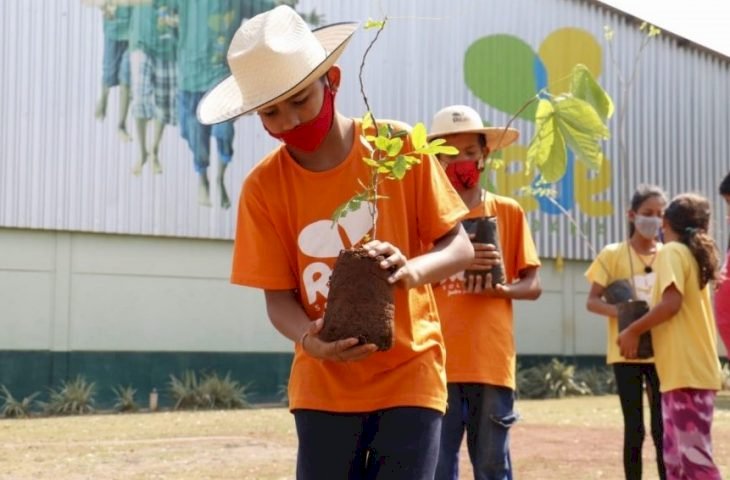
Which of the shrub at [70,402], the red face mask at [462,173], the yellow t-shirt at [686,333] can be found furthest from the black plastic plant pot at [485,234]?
the shrub at [70,402]

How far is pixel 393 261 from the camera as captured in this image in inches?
143

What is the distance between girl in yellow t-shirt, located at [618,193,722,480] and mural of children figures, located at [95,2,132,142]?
47.1ft

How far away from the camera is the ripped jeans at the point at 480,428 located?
5934mm

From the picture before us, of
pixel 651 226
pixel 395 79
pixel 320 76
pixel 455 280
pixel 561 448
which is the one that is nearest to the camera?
pixel 320 76

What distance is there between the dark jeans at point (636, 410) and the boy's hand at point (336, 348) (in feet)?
14.6

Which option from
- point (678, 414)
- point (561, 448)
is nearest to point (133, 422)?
point (561, 448)

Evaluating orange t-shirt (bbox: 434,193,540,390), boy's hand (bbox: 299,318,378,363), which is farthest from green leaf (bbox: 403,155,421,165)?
orange t-shirt (bbox: 434,193,540,390)

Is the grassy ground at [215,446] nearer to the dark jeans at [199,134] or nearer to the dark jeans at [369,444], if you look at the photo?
the dark jeans at [199,134]

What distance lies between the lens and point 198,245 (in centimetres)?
2131

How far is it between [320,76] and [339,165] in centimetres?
30

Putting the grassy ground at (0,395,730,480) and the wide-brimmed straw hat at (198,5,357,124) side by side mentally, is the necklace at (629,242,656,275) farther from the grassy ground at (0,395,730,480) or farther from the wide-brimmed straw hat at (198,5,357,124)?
the wide-brimmed straw hat at (198,5,357,124)

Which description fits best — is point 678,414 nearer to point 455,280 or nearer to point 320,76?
point 455,280

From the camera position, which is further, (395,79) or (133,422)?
(395,79)

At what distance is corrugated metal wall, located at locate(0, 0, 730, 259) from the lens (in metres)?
19.5
